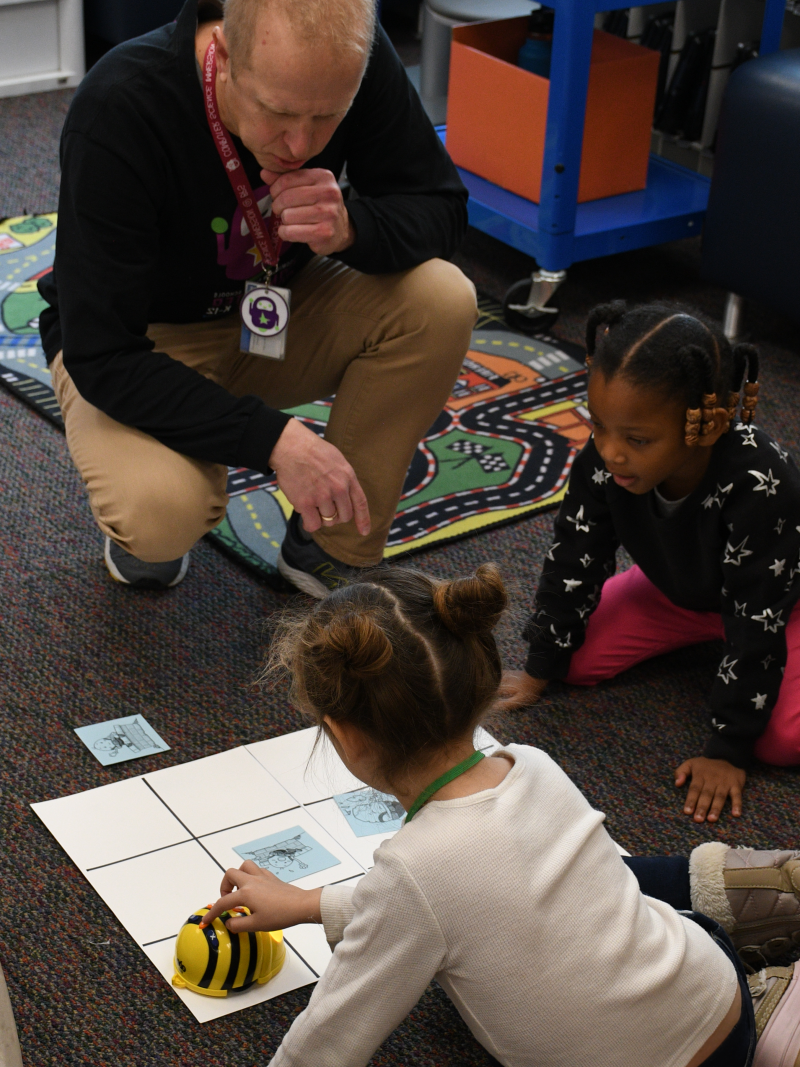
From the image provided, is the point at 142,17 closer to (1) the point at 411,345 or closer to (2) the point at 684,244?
(2) the point at 684,244

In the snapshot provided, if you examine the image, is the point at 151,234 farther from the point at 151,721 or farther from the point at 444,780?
the point at 444,780

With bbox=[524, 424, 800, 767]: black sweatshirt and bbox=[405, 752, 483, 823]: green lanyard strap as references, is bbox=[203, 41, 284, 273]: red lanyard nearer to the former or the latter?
bbox=[524, 424, 800, 767]: black sweatshirt

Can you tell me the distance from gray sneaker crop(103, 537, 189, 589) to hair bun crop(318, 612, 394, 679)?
77cm

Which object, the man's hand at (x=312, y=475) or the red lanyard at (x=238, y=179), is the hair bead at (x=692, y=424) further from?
the red lanyard at (x=238, y=179)

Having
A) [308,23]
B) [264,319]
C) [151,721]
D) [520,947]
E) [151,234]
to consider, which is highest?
[308,23]

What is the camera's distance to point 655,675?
151cm

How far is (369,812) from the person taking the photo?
4.14 ft

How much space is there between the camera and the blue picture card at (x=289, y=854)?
1.18 metres

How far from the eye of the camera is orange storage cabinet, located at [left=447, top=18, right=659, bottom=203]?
90.7 inches

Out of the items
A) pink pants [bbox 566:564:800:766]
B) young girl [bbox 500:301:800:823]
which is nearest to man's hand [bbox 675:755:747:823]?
young girl [bbox 500:301:800:823]

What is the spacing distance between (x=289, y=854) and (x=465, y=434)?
970 mm

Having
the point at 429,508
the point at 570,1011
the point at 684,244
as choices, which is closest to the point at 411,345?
the point at 429,508

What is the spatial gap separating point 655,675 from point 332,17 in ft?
2.75

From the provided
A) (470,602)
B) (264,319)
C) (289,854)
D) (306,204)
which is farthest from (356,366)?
(470,602)
